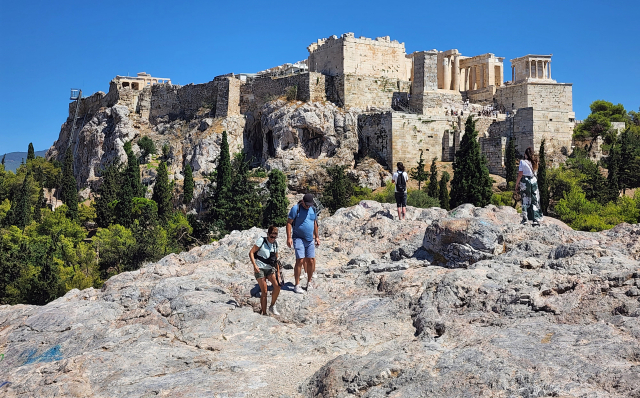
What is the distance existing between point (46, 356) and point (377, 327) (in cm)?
421

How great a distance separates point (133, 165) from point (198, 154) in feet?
14.4

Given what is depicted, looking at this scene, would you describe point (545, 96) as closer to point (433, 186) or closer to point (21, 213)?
point (433, 186)

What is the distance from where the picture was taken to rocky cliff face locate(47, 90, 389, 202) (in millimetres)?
36188

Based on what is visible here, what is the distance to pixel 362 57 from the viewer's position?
127 feet

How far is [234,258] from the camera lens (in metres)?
12.1

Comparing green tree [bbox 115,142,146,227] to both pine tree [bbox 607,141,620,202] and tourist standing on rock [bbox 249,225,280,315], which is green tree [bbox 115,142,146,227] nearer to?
pine tree [bbox 607,141,620,202]

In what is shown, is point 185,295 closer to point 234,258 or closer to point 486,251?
point 234,258

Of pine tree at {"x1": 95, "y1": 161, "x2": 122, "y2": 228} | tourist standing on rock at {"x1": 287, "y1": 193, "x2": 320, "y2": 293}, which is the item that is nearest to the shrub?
pine tree at {"x1": 95, "y1": 161, "x2": 122, "y2": 228}

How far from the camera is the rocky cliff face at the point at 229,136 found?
36188mm

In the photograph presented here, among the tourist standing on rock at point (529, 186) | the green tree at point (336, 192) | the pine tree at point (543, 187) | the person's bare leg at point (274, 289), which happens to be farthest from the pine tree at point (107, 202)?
the person's bare leg at point (274, 289)

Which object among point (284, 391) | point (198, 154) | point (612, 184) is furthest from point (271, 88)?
point (284, 391)

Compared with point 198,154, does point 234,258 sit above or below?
below

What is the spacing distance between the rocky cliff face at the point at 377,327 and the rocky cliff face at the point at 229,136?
947 inches

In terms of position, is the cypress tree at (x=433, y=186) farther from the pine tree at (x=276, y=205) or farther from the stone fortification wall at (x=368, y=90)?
the stone fortification wall at (x=368, y=90)
